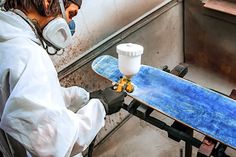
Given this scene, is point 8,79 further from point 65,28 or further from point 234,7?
Result: point 234,7

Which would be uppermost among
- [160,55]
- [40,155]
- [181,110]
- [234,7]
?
[40,155]

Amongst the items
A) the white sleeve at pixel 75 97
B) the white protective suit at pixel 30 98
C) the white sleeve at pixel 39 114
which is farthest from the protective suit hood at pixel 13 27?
the white sleeve at pixel 75 97

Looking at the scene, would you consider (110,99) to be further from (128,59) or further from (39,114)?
(39,114)

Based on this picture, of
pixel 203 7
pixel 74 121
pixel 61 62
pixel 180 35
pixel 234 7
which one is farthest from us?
pixel 180 35

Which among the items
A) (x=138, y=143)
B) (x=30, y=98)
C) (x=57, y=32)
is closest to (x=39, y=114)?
(x=30, y=98)

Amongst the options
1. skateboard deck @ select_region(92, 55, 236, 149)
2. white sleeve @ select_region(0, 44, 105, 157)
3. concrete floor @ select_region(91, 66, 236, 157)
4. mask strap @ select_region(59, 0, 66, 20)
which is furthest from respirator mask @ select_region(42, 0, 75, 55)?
concrete floor @ select_region(91, 66, 236, 157)

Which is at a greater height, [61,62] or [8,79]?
[8,79]

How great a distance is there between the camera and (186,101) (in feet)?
5.46

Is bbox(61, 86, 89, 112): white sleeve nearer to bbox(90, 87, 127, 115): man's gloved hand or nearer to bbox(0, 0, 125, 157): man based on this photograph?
bbox(90, 87, 127, 115): man's gloved hand

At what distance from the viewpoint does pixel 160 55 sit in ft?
8.88

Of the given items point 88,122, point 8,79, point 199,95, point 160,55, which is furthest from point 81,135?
point 160,55

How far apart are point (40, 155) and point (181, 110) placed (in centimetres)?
88

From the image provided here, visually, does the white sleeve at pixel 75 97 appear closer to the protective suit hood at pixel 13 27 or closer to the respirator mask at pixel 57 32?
the respirator mask at pixel 57 32

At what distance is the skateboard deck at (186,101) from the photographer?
4.87 ft
